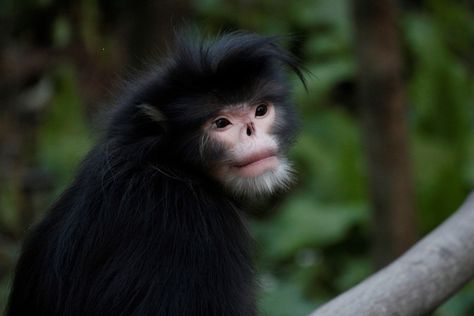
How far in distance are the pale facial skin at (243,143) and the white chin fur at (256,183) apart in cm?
1

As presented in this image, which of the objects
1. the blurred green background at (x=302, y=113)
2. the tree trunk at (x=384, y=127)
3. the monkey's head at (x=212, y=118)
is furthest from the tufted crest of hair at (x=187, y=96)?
the blurred green background at (x=302, y=113)

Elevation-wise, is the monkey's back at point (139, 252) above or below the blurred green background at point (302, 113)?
above

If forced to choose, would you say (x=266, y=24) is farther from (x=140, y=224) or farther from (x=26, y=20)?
(x=140, y=224)

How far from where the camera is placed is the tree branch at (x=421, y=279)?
121 inches

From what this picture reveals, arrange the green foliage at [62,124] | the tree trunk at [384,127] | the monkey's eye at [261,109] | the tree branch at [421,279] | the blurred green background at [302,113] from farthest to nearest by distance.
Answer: the green foliage at [62,124], the blurred green background at [302,113], the tree trunk at [384,127], the monkey's eye at [261,109], the tree branch at [421,279]

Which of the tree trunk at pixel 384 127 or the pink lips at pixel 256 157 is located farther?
the tree trunk at pixel 384 127

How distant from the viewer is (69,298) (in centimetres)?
315

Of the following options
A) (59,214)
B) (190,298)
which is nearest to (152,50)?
(59,214)

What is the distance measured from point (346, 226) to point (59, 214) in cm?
346

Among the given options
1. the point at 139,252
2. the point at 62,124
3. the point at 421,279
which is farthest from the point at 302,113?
the point at 139,252

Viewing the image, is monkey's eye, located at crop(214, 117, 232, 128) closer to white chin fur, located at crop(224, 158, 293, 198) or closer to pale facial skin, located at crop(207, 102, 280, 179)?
pale facial skin, located at crop(207, 102, 280, 179)

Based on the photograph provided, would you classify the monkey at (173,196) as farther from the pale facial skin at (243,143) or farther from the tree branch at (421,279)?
the tree branch at (421,279)

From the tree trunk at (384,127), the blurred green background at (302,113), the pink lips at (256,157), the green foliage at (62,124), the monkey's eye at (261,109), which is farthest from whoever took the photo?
the green foliage at (62,124)

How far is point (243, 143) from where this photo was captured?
3.29 m
